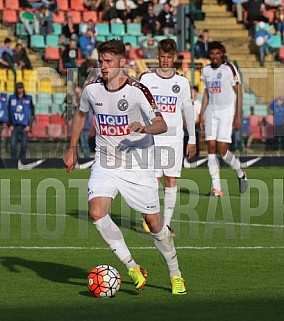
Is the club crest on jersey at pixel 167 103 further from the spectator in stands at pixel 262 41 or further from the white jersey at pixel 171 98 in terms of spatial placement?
the spectator in stands at pixel 262 41

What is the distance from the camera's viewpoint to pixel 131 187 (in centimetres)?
966

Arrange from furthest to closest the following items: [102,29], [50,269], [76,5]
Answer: [76,5], [102,29], [50,269]

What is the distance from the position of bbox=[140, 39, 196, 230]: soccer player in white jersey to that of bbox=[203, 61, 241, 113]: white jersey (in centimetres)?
475

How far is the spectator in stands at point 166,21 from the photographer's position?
3306 centimetres

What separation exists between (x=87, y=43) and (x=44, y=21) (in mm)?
1823

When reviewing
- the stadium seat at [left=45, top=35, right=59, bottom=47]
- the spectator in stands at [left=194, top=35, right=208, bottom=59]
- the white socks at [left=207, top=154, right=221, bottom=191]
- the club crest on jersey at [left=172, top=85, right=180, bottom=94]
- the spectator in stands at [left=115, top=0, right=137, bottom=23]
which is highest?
the spectator in stands at [left=115, top=0, right=137, bottom=23]

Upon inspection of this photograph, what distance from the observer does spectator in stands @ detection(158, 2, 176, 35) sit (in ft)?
108

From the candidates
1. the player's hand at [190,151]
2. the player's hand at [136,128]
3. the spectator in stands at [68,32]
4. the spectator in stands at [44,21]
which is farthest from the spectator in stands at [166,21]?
the player's hand at [136,128]

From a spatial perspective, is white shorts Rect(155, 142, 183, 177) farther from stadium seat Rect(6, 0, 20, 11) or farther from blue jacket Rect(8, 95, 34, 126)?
stadium seat Rect(6, 0, 20, 11)

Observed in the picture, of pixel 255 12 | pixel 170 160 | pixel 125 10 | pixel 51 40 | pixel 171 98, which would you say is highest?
pixel 255 12

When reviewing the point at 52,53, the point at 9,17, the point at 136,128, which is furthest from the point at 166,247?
the point at 9,17

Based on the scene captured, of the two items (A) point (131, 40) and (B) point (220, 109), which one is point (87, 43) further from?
(B) point (220, 109)

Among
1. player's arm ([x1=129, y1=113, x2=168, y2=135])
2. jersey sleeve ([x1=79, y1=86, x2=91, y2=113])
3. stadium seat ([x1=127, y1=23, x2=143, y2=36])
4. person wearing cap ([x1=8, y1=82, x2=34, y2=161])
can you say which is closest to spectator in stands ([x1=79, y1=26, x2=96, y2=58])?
stadium seat ([x1=127, y1=23, x2=143, y2=36])

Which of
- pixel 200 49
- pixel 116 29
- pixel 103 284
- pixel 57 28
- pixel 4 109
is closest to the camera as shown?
pixel 103 284
